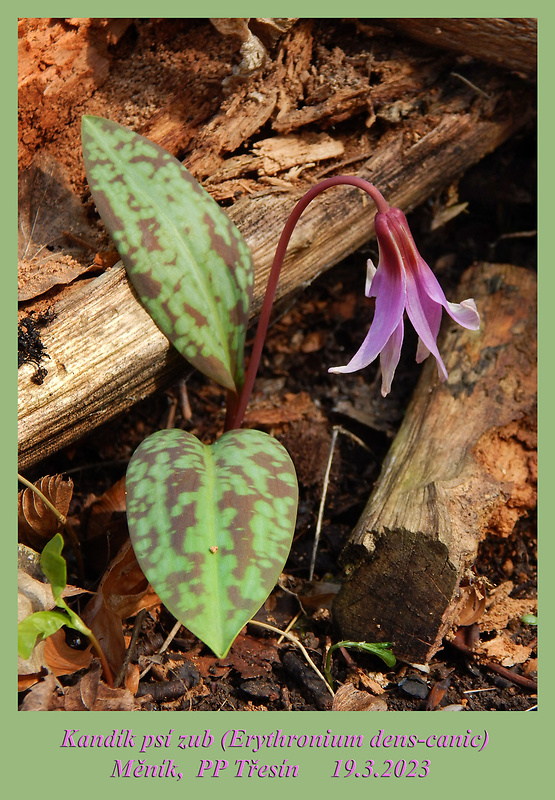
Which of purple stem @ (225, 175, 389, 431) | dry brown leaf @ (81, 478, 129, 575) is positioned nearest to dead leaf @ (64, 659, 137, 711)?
dry brown leaf @ (81, 478, 129, 575)

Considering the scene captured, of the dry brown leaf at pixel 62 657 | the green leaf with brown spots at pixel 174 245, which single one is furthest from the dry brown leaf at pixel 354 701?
the green leaf with brown spots at pixel 174 245

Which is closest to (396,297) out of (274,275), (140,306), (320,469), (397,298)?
(397,298)

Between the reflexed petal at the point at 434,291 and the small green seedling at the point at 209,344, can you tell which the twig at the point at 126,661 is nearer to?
the small green seedling at the point at 209,344

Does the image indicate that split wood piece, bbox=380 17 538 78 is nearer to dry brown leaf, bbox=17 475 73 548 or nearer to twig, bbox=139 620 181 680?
dry brown leaf, bbox=17 475 73 548

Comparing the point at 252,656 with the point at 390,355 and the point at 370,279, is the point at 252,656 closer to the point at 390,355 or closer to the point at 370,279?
the point at 390,355

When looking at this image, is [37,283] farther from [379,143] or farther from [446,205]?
[446,205]

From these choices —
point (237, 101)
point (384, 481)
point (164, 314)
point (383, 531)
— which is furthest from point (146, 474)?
point (237, 101)
